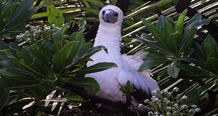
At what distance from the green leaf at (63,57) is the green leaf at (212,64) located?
26.4 inches

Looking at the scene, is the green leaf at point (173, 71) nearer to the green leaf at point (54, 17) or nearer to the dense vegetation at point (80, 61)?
the dense vegetation at point (80, 61)

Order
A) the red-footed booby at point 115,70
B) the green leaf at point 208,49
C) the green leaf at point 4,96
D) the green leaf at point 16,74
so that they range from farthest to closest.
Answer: the red-footed booby at point 115,70, the green leaf at point 208,49, the green leaf at point 4,96, the green leaf at point 16,74

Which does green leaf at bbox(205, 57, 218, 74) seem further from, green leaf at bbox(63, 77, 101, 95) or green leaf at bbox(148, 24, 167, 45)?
green leaf at bbox(63, 77, 101, 95)

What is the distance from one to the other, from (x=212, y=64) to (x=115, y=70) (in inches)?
26.4

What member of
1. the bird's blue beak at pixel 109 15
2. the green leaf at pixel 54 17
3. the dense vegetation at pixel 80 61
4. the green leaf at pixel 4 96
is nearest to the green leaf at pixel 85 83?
the dense vegetation at pixel 80 61

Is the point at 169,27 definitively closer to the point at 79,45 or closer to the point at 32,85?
the point at 79,45

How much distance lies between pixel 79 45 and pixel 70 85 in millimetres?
289

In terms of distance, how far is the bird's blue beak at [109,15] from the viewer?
2342mm

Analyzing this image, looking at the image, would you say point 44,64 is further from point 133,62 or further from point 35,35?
point 133,62

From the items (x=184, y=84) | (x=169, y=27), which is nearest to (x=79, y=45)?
(x=169, y=27)

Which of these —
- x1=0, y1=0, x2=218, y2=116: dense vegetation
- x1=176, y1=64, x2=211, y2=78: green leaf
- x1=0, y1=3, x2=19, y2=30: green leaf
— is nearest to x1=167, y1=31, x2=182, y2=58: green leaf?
x1=0, y1=0, x2=218, y2=116: dense vegetation

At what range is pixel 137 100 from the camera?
2.20 meters

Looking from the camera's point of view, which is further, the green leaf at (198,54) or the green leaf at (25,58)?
the green leaf at (198,54)

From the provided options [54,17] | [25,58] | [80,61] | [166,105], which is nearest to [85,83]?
[80,61]
